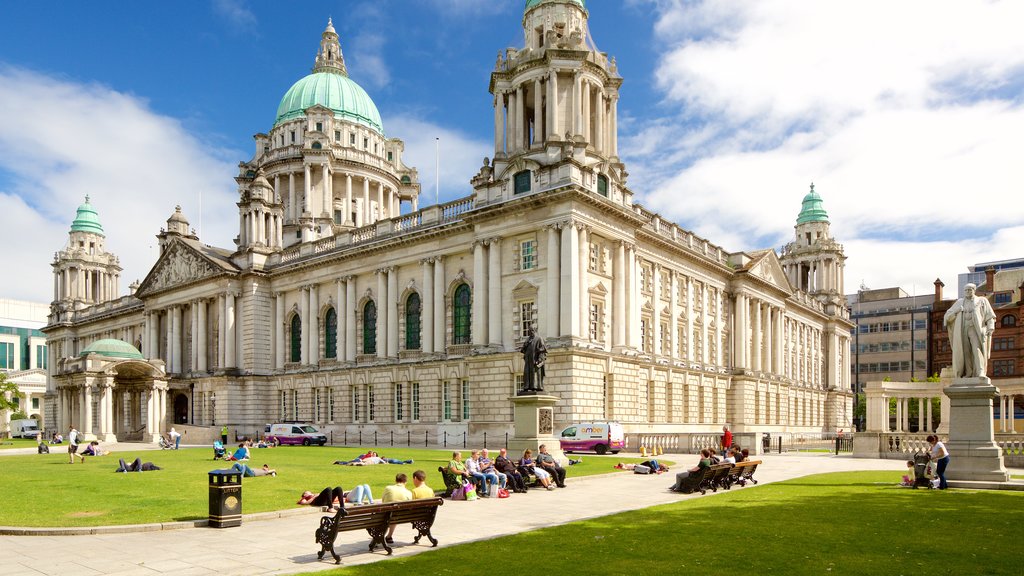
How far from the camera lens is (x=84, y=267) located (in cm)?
9881

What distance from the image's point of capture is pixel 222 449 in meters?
34.4

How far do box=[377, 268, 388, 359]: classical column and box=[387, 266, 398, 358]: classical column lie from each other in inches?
18.1

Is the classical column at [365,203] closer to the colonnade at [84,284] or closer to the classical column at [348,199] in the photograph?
the classical column at [348,199]

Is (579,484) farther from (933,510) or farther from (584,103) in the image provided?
(584,103)

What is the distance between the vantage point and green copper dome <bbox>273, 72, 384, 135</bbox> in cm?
8825

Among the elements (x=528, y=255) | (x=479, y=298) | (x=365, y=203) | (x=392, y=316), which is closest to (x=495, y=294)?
(x=479, y=298)

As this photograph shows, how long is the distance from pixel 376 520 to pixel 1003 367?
323 ft

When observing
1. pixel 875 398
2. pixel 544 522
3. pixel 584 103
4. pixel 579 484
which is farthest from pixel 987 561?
pixel 584 103

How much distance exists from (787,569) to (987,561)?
3.12 m

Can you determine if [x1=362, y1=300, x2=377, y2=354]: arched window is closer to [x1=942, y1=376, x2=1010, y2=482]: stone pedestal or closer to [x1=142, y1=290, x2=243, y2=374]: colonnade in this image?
[x1=142, y1=290, x2=243, y2=374]: colonnade

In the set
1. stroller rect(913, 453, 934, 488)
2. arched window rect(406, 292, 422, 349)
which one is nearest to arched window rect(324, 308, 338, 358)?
arched window rect(406, 292, 422, 349)

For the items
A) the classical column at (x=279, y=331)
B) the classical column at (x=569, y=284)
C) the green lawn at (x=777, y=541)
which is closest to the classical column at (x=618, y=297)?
the classical column at (x=569, y=284)

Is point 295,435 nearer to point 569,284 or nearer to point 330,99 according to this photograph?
point 569,284

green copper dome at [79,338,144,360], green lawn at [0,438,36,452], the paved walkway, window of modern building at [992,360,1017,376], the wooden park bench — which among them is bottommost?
green lawn at [0,438,36,452]
